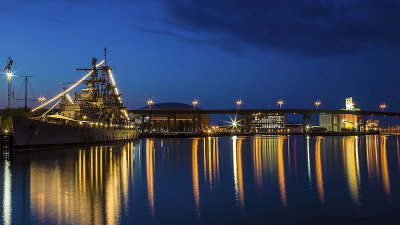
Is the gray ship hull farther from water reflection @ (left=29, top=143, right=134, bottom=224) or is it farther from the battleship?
water reflection @ (left=29, top=143, right=134, bottom=224)

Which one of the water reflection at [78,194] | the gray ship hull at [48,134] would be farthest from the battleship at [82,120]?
the water reflection at [78,194]

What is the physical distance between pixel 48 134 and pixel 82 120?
50.3 ft

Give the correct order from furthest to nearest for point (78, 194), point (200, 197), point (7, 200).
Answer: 1. point (78, 194)
2. point (200, 197)
3. point (7, 200)

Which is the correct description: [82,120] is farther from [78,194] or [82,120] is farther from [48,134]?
[78,194]

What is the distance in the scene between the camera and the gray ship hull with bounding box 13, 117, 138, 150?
2185 inches

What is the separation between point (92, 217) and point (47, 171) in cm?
1597

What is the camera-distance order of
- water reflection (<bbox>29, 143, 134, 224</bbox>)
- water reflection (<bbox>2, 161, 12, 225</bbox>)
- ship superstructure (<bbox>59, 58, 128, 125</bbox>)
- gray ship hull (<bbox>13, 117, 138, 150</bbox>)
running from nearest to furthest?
water reflection (<bbox>2, 161, 12, 225</bbox>) → water reflection (<bbox>29, 143, 134, 224</bbox>) → gray ship hull (<bbox>13, 117, 138, 150</bbox>) → ship superstructure (<bbox>59, 58, 128, 125</bbox>)

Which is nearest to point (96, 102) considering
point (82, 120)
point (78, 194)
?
point (82, 120)

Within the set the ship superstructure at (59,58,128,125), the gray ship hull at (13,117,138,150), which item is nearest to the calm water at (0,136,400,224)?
the gray ship hull at (13,117,138,150)

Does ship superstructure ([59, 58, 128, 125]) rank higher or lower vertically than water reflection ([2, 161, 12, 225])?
higher

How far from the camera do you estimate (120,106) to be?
109m

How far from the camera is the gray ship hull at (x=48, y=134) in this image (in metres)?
55.5

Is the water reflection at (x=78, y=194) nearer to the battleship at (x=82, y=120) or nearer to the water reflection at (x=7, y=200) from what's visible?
the water reflection at (x=7, y=200)

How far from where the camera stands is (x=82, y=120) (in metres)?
76.8
